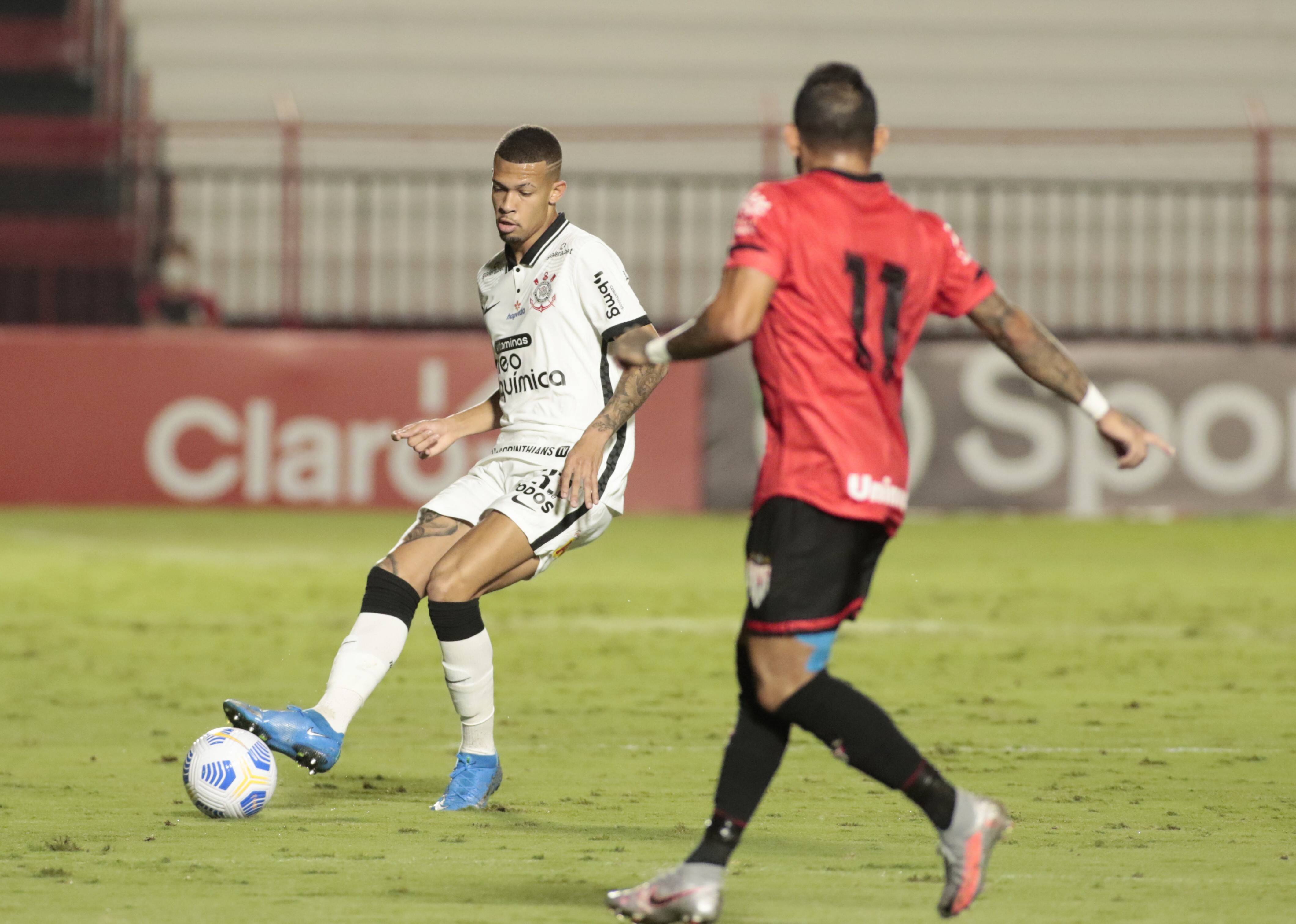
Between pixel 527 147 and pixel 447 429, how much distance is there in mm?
877

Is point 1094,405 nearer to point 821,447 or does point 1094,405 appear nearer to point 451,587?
Result: point 821,447

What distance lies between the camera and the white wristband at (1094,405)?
4.41m

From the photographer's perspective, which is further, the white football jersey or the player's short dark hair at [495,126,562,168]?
the white football jersey

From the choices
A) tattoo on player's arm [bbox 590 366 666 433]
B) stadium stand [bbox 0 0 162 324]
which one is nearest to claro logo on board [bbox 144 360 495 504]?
stadium stand [bbox 0 0 162 324]

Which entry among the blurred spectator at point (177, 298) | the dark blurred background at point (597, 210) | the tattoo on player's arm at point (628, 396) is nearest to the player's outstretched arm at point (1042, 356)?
the tattoo on player's arm at point (628, 396)

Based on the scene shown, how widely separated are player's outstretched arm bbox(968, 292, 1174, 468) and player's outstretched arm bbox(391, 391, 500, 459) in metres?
1.86

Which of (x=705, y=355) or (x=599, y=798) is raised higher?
(x=705, y=355)

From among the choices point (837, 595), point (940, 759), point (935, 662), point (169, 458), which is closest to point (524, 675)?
point (935, 662)

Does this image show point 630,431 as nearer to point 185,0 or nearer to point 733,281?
point 733,281

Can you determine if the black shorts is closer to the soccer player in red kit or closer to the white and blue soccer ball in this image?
the soccer player in red kit

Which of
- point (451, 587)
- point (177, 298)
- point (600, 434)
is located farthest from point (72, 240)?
point (600, 434)

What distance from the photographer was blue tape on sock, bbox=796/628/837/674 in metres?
4.25

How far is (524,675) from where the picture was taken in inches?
334

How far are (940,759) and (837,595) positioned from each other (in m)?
2.26
